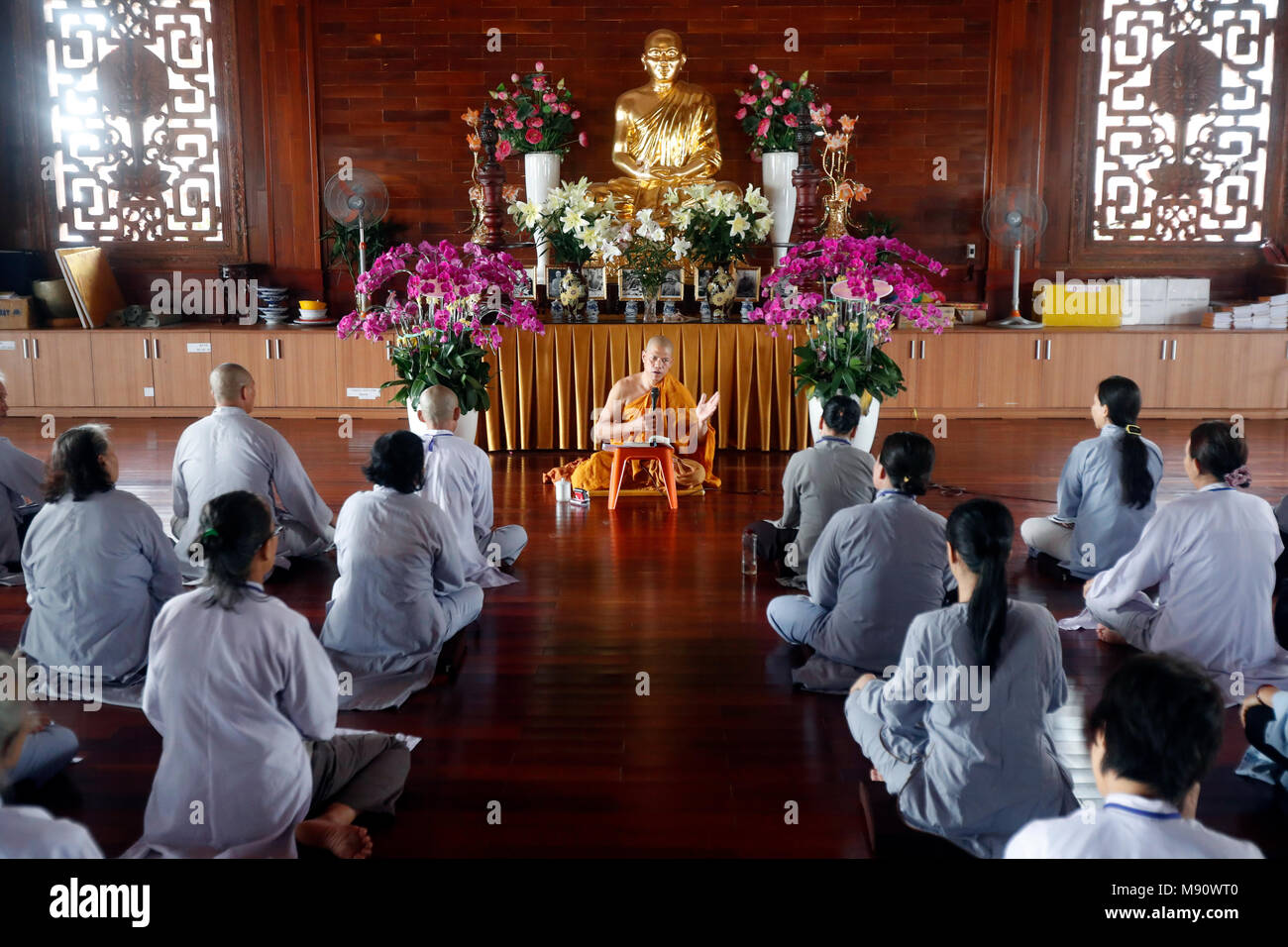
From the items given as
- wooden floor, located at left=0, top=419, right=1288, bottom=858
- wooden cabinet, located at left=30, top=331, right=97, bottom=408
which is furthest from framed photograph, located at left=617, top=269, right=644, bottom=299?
wooden cabinet, located at left=30, top=331, right=97, bottom=408

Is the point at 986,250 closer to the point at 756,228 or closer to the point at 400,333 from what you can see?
the point at 756,228

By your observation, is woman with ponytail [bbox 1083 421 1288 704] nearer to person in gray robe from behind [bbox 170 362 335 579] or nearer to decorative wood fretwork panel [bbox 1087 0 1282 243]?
person in gray robe from behind [bbox 170 362 335 579]

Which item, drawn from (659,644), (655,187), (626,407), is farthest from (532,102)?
(659,644)

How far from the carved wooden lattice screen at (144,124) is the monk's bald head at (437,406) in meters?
4.92

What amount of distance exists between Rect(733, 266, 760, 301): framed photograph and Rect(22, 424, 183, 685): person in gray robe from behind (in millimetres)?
4494

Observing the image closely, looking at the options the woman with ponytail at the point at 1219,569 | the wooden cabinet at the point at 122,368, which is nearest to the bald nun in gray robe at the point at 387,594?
the woman with ponytail at the point at 1219,569

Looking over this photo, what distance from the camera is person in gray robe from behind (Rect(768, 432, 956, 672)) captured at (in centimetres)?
324

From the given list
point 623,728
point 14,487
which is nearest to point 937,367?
point 623,728

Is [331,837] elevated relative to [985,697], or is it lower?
lower

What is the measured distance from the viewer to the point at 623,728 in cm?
322

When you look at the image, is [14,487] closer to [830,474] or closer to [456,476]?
[456,476]

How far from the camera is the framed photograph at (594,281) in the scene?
7.10 metres

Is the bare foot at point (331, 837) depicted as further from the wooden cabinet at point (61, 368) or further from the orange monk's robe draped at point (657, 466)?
the wooden cabinet at point (61, 368)

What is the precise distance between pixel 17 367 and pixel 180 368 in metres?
1.09
